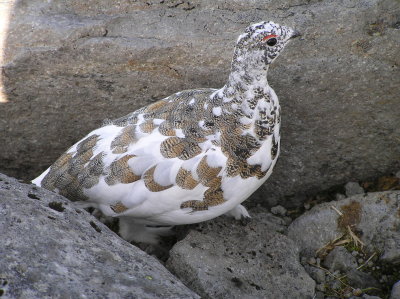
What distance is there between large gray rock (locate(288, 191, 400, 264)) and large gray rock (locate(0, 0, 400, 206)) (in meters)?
0.33

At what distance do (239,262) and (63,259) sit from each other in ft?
3.51

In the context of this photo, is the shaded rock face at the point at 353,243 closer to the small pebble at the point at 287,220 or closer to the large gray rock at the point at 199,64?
the small pebble at the point at 287,220

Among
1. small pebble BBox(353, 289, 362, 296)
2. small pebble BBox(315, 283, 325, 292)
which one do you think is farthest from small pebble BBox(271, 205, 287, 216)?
small pebble BBox(353, 289, 362, 296)

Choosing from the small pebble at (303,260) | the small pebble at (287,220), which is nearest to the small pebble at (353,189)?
the small pebble at (287,220)

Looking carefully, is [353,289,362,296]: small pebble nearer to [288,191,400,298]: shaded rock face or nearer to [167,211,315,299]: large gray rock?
[288,191,400,298]: shaded rock face

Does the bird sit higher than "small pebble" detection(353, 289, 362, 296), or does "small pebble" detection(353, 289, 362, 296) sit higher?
the bird

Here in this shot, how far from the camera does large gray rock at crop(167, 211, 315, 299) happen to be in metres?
2.52

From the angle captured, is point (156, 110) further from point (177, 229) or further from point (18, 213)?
point (18, 213)

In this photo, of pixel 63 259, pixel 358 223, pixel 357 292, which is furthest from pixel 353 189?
pixel 63 259

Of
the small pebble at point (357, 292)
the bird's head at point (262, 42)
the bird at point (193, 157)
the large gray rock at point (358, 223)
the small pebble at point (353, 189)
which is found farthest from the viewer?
A: the small pebble at point (353, 189)

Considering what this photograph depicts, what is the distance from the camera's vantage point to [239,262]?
2.71 meters

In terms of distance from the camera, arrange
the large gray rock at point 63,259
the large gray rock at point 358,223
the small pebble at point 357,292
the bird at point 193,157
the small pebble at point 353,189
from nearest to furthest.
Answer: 1. the large gray rock at point 63,259
2. the bird at point 193,157
3. the small pebble at point 357,292
4. the large gray rock at point 358,223
5. the small pebble at point 353,189

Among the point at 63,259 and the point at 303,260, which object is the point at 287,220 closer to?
the point at 303,260

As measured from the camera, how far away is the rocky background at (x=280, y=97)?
9.32 feet
